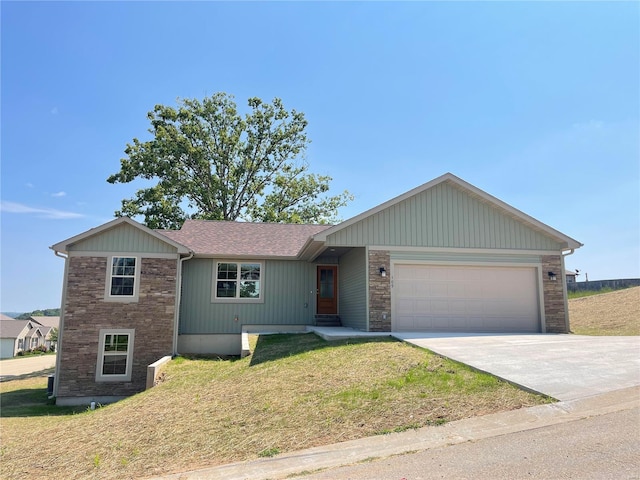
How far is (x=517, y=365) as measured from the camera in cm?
757

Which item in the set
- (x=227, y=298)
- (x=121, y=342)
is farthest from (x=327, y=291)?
(x=121, y=342)

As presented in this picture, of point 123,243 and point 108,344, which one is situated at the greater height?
point 123,243

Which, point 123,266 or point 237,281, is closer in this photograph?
point 123,266

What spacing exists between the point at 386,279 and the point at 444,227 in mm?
2452

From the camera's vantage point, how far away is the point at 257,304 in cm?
1594

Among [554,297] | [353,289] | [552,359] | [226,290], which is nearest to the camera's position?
[552,359]

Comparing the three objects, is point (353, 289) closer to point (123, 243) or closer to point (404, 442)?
point (123, 243)

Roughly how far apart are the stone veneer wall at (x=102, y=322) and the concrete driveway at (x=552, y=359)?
24.8ft

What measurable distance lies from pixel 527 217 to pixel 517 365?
7.03 meters

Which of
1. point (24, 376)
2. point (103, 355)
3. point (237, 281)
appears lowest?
point (24, 376)

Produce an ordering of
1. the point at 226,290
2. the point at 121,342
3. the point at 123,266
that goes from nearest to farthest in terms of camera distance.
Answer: the point at 121,342, the point at 123,266, the point at 226,290

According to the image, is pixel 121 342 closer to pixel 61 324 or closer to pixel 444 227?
pixel 61 324

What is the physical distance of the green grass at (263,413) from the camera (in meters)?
5.53

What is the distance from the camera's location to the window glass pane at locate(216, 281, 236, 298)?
15797 millimetres
